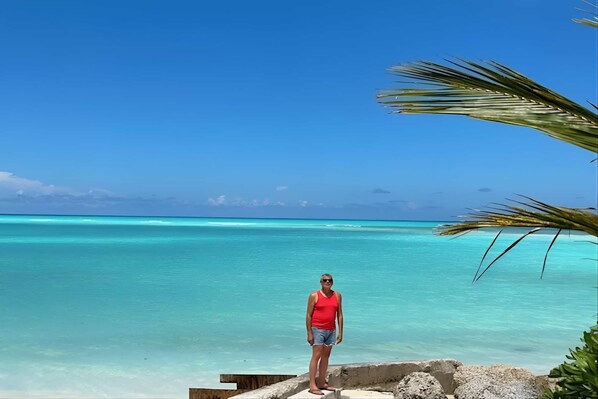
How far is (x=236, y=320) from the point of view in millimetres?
17375

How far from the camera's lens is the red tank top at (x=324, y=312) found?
245 inches

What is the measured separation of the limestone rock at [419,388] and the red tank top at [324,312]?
0.89 metres

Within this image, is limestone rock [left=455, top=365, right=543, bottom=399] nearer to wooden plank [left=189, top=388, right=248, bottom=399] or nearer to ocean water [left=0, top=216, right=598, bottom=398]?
wooden plank [left=189, top=388, right=248, bottom=399]

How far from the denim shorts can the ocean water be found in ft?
15.4

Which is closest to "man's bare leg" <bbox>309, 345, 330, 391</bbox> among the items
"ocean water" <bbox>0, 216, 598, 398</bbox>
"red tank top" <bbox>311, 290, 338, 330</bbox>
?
"red tank top" <bbox>311, 290, 338, 330</bbox>

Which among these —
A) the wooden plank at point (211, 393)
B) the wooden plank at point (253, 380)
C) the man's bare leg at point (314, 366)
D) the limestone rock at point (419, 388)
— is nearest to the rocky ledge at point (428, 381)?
the limestone rock at point (419, 388)

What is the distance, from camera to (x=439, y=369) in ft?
23.0

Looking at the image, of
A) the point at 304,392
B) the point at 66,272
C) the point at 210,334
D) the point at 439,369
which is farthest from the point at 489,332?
the point at 66,272

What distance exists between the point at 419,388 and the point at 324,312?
1125mm

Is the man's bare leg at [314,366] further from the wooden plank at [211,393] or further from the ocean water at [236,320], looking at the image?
the ocean water at [236,320]

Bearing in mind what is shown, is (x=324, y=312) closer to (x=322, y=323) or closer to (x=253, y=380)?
(x=322, y=323)

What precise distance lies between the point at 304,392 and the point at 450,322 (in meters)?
12.7

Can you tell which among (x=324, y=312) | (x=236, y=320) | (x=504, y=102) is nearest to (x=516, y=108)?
(x=504, y=102)

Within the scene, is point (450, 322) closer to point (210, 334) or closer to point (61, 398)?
point (210, 334)
